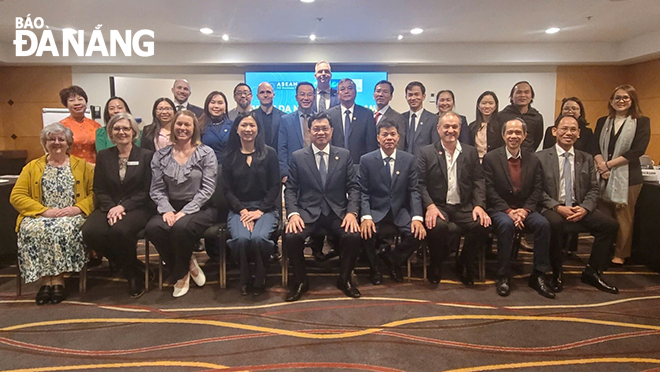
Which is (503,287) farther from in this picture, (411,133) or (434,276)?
(411,133)

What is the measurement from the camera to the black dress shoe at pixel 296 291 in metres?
2.81

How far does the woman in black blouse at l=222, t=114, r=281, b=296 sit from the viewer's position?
2854mm

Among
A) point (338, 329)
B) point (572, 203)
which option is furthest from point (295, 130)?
point (572, 203)

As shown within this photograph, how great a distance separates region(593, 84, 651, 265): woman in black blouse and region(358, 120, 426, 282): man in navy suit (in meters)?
1.94

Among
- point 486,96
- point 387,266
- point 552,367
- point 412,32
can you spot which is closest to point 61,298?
point 387,266

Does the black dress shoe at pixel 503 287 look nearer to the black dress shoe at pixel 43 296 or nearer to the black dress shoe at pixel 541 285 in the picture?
the black dress shoe at pixel 541 285

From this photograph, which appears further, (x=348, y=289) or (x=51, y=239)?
(x=348, y=289)

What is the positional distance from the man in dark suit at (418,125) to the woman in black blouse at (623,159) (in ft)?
5.37

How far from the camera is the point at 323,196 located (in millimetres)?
3057

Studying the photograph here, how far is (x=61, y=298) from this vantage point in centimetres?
281

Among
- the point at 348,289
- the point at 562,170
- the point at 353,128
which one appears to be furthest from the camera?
the point at 353,128

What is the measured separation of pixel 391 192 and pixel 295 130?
1230mm

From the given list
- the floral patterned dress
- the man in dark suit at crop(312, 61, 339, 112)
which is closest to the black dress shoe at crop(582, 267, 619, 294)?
the man in dark suit at crop(312, 61, 339, 112)

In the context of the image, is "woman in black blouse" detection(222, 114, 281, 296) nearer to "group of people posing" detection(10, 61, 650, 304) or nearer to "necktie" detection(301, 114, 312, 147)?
"group of people posing" detection(10, 61, 650, 304)
